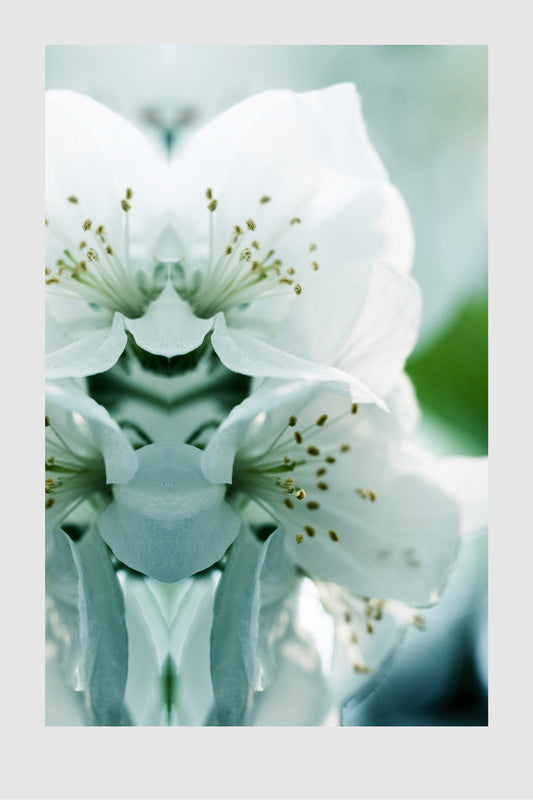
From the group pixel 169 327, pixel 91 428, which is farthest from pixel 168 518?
pixel 169 327

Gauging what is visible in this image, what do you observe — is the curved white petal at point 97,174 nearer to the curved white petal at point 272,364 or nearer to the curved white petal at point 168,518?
the curved white petal at point 272,364

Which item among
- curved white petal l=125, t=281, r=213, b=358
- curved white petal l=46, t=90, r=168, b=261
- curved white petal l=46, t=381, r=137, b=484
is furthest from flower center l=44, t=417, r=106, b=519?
curved white petal l=46, t=90, r=168, b=261

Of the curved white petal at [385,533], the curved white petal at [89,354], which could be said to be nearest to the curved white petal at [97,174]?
the curved white petal at [89,354]

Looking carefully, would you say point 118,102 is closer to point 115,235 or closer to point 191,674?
point 115,235

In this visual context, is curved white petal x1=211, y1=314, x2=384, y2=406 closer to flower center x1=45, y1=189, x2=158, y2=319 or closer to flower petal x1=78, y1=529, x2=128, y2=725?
flower center x1=45, y1=189, x2=158, y2=319

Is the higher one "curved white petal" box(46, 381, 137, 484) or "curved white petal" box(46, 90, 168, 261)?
"curved white petal" box(46, 90, 168, 261)
